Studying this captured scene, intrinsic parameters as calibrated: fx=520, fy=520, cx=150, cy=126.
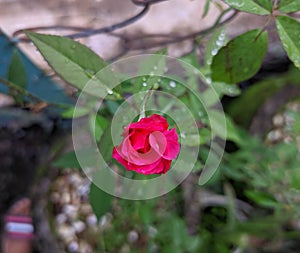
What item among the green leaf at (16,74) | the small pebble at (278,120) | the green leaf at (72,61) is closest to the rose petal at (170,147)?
the green leaf at (72,61)

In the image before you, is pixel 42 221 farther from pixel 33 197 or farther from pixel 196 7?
pixel 196 7

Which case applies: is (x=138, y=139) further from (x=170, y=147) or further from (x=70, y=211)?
(x=70, y=211)

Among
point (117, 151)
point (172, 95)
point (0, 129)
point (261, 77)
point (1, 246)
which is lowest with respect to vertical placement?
point (1, 246)

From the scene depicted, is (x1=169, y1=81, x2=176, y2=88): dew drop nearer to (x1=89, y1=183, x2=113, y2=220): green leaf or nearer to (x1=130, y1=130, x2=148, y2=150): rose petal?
(x1=89, y1=183, x2=113, y2=220): green leaf

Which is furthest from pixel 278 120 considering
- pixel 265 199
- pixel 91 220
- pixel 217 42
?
pixel 217 42

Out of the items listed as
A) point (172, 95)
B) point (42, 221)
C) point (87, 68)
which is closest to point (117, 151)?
point (87, 68)

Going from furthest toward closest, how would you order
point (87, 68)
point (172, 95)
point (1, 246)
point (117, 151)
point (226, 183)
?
point (1, 246) → point (226, 183) → point (172, 95) → point (87, 68) → point (117, 151)

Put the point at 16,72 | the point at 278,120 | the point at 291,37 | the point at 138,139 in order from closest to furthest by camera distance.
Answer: the point at 138,139, the point at 291,37, the point at 16,72, the point at 278,120

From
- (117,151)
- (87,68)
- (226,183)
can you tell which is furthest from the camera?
(226,183)
